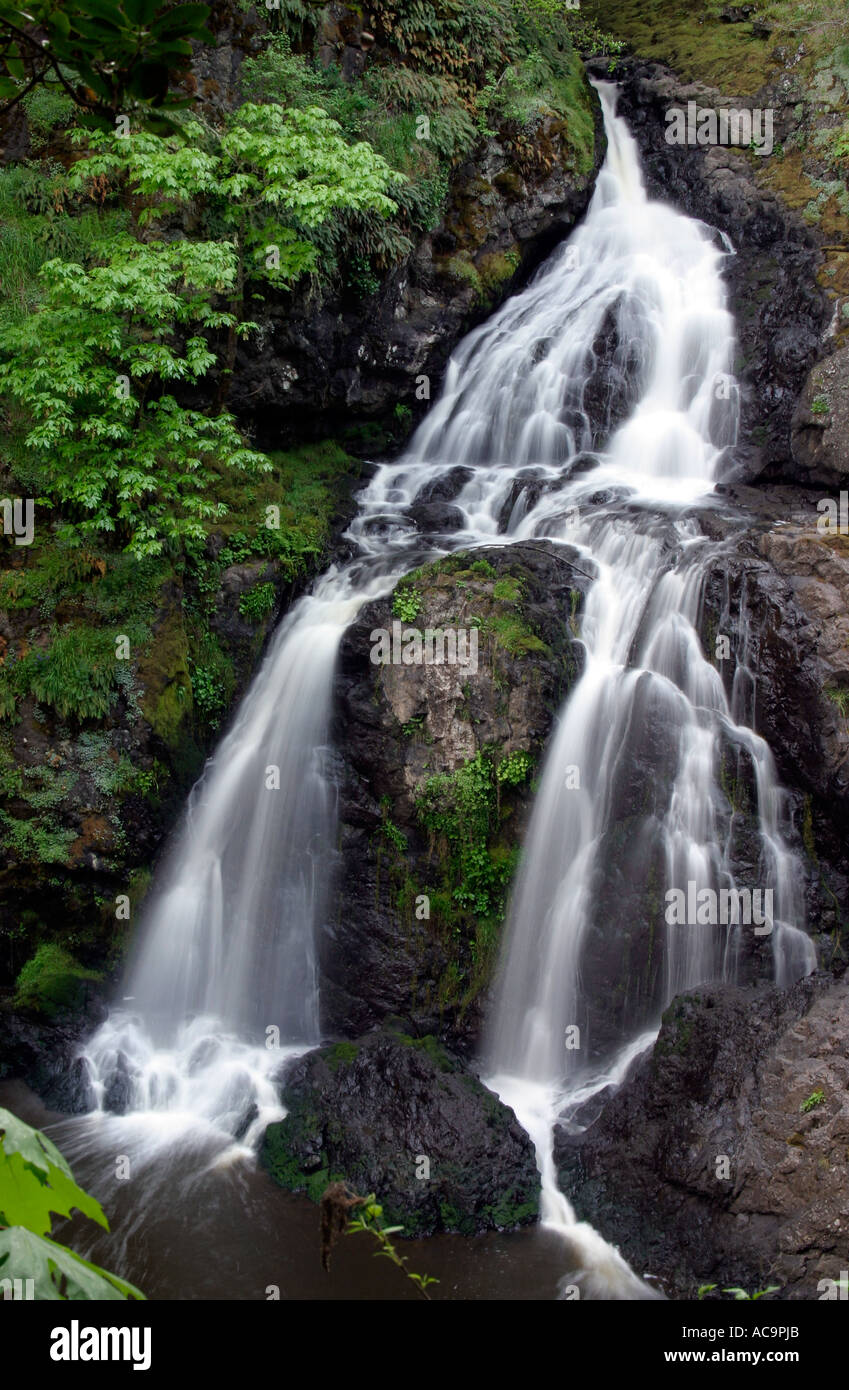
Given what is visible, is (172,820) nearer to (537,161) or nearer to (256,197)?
(256,197)

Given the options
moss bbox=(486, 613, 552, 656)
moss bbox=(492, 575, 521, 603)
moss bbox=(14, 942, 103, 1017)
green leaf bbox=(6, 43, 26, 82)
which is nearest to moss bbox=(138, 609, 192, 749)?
moss bbox=(14, 942, 103, 1017)

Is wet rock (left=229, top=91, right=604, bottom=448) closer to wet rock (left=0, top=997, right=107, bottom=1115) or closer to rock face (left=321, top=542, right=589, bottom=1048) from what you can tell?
rock face (left=321, top=542, right=589, bottom=1048)

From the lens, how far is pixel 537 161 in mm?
15086

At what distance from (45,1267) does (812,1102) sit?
6.31 metres

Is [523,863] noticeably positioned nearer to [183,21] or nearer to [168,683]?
[168,683]

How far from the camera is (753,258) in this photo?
14688 mm

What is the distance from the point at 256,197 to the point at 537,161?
6415mm

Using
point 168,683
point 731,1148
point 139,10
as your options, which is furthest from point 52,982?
point 139,10

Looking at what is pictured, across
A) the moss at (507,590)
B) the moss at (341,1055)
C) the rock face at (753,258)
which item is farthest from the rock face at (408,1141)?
the rock face at (753,258)

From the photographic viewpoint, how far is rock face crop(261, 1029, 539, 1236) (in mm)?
6762

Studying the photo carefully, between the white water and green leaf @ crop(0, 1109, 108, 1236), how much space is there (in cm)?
606
